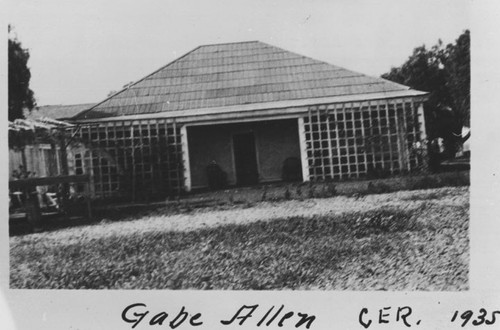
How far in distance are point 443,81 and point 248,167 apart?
216 cm

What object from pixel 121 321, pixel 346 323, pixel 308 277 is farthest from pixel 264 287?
pixel 121 321

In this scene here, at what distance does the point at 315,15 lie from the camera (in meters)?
3.73

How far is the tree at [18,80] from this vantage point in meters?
4.05

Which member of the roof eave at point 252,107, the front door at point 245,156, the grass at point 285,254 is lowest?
the grass at point 285,254

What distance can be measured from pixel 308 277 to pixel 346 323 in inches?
17.4

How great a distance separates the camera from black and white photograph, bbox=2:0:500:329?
12.0ft

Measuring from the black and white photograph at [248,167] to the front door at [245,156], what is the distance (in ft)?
0.33

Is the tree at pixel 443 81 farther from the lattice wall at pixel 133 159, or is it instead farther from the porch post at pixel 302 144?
the lattice wall at pixel 133 159

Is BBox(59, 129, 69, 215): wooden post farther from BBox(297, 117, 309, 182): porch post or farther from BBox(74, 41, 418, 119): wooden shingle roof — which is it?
BBox(297, 117, 309, 182): porch post

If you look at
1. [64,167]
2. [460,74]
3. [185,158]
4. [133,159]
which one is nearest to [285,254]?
[185,158]

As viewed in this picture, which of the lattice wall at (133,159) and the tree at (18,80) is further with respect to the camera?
the lattice wall at (133,159)

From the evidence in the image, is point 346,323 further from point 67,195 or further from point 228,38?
point 67,195

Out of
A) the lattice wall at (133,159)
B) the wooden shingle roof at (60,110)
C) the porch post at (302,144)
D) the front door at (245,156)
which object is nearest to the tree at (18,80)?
the wooden shingle roof at (60,110)

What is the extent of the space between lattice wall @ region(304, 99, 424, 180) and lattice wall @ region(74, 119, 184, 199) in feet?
4.61
